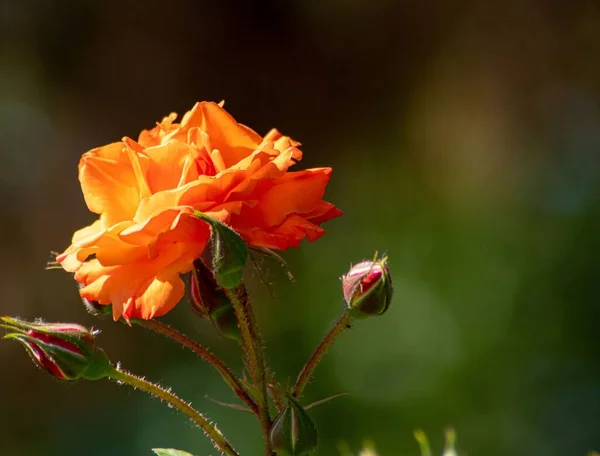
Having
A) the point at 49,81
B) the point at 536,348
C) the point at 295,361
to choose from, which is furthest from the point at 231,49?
the point at 536,348

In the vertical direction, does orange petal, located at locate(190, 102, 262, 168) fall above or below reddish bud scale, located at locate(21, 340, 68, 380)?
above

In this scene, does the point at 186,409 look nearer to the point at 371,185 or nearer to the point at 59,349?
the point at 59,349

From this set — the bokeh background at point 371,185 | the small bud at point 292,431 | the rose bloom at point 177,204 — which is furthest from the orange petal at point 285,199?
the bokeh background at point 371,185

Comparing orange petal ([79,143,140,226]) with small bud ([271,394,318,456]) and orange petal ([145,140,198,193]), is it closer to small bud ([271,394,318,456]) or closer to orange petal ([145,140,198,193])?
orange petal ([145,140,198,193])

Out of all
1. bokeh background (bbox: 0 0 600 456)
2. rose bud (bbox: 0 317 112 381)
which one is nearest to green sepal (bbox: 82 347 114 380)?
rose bud (bbox: 0 317 112 381)

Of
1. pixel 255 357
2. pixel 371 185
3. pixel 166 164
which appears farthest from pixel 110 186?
pixel 371 185

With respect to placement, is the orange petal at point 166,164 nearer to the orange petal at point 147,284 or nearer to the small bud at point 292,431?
the orange petal at point 147,284

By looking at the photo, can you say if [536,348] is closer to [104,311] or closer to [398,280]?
[398,280]
